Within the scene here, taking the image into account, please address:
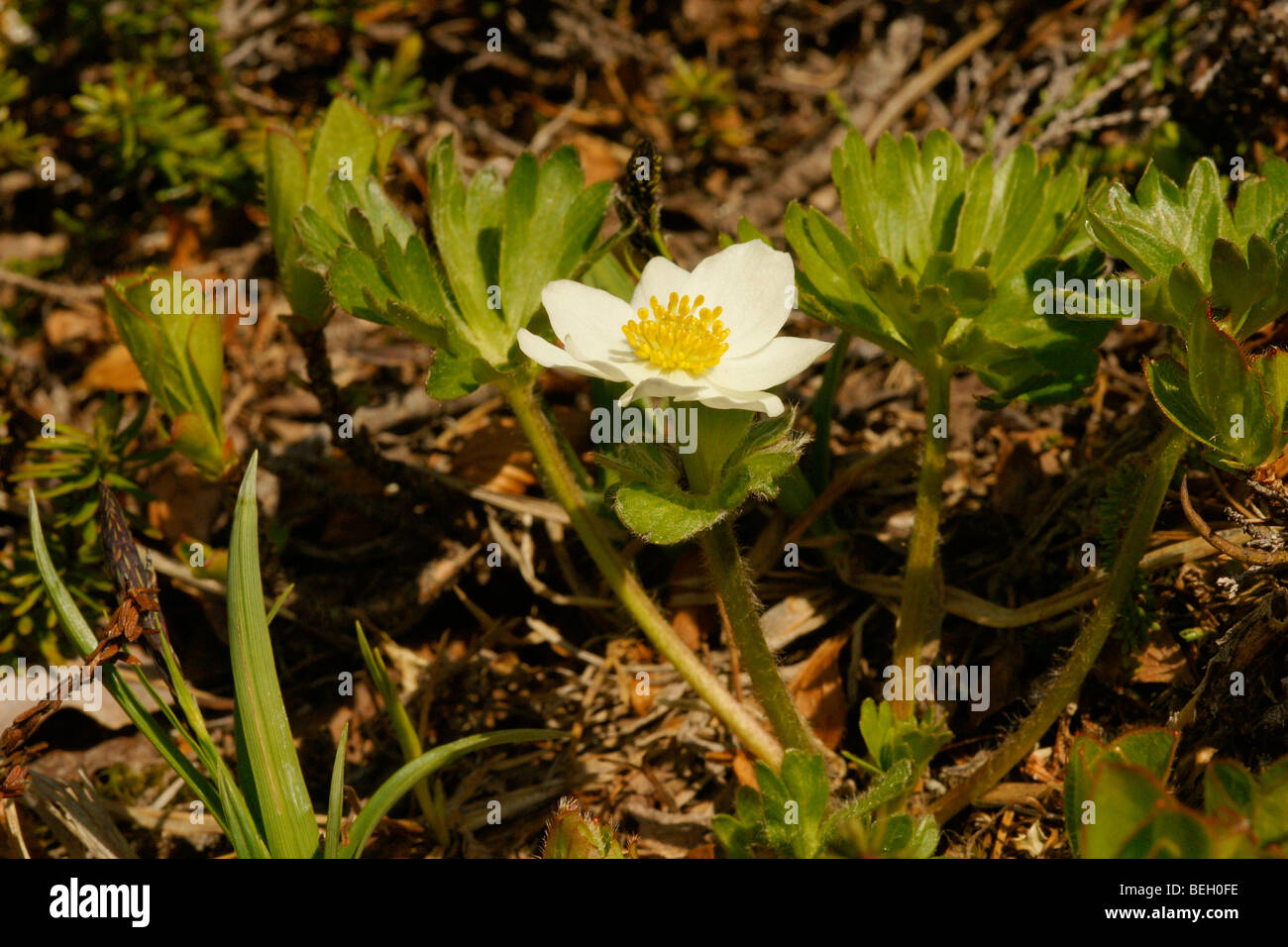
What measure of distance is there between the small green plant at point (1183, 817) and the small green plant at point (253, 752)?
128cm

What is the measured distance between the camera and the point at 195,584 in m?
→ 3.12

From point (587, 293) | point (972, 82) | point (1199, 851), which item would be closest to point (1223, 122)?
point (972, 82)

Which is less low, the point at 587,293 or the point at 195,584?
the point at 587,293

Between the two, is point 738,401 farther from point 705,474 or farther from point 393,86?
point 393,86

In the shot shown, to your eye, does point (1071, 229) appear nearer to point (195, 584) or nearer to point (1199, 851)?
point (1199, 851)

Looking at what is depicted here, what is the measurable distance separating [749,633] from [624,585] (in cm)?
34

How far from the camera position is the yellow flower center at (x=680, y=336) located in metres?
2.20

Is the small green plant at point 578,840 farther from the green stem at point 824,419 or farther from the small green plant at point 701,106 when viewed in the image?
the small green plant at point 701,106

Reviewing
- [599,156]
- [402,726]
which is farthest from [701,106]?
[402,726]

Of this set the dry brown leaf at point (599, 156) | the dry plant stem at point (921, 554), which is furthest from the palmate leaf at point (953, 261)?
the dry brown leaf at point (599, 156)

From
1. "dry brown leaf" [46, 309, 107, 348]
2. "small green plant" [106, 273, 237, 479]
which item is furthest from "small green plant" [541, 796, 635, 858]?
"dry brown leaf" [46, 309, 107, 348]

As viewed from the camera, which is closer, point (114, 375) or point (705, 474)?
point (705, 474)

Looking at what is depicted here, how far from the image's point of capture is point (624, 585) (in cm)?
251
